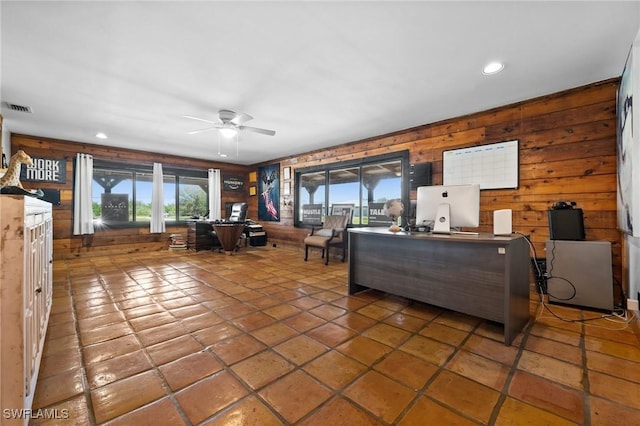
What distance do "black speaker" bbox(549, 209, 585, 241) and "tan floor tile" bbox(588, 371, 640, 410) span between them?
1.64m

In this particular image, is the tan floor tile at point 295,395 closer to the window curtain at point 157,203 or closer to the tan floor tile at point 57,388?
the tan floor tile at point 57,388

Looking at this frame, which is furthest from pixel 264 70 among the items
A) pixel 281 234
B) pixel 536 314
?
pixel 281 234

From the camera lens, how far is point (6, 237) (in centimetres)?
101

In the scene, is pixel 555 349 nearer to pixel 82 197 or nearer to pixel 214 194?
pixel 214 194

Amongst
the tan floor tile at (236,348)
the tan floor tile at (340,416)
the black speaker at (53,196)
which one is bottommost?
the tan floor tile at (340,416)

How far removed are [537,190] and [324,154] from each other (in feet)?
12.7

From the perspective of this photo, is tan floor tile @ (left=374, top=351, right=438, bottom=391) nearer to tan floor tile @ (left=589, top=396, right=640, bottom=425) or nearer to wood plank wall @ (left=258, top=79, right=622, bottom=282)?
tan floor tile @ (left=589, top=396, right=640, bottom=425)

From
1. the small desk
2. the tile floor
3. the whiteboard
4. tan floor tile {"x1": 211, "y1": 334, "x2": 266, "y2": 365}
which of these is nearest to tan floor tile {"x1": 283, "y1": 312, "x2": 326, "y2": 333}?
the tile floor

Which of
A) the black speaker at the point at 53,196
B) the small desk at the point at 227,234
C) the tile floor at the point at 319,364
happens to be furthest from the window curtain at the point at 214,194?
the tile floor at the point at 319,364

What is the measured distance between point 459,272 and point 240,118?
3355mm

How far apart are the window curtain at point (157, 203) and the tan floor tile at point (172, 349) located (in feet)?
16.5

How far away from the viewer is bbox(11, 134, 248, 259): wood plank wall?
4.97m

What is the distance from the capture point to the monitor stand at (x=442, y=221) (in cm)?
244

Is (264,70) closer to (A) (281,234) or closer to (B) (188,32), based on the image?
(B) (188,32)
